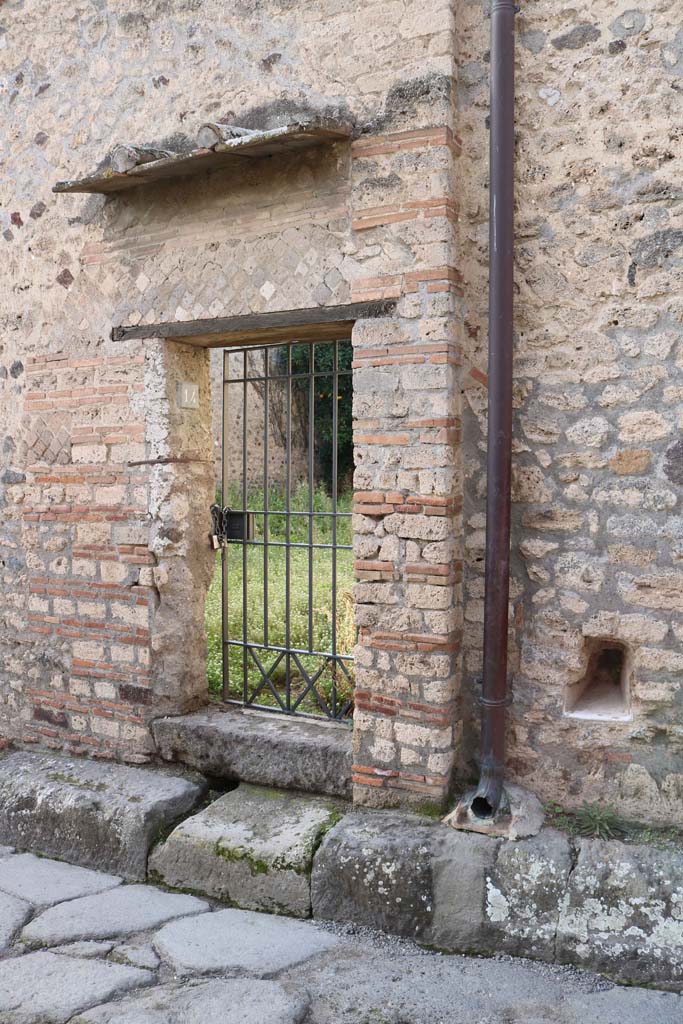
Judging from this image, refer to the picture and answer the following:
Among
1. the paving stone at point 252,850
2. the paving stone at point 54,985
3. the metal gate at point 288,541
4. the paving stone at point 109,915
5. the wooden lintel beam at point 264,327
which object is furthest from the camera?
the metal gate at point 288,541

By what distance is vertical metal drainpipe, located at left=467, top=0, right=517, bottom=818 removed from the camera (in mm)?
3361

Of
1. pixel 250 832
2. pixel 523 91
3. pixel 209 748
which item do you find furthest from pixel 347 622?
pixel 523 91

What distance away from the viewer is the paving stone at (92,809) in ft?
13.0

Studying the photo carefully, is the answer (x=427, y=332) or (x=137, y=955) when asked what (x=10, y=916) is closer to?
(x=137, y=955)

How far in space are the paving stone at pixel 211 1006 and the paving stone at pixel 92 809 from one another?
3.31 feet

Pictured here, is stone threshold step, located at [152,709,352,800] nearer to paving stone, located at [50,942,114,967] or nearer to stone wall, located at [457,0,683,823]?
stone wall, located at [457,0,683,823]

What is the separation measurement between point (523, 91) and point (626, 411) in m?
1.38

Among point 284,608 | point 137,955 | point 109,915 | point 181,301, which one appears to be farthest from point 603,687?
point 284,608

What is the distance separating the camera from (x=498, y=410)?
3410 mm

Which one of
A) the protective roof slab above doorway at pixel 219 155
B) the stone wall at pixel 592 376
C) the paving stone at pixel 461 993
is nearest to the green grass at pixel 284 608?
the stone wall at pixel 592 376

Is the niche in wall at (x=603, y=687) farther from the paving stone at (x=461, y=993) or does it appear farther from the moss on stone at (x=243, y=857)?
the moss on stone at (x=243, y=857)

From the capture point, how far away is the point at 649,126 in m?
3.27

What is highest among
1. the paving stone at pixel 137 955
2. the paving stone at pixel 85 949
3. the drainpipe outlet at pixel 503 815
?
the drainpipe outlet at pixel 503 815

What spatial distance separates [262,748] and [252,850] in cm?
53
